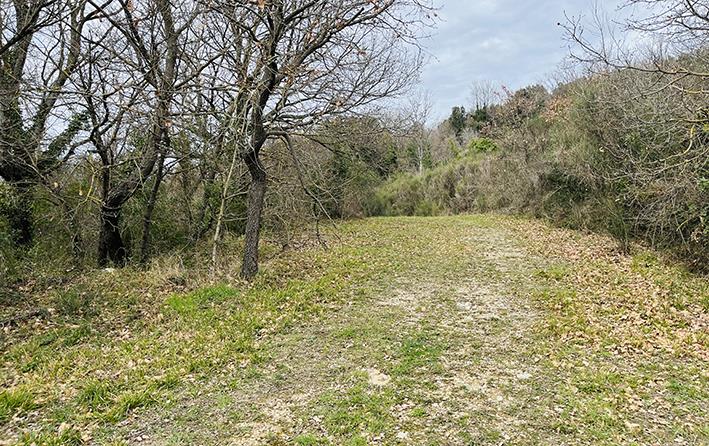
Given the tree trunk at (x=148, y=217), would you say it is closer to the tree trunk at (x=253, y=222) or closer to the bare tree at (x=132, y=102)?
the bare tree at (x=132, y=102)

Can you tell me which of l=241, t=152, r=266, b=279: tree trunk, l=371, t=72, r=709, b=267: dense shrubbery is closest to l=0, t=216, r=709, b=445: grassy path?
l=241, t=152, r=266, b=279: tree trunk

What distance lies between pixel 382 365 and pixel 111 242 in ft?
26.0

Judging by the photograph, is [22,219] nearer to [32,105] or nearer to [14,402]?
[32,105]

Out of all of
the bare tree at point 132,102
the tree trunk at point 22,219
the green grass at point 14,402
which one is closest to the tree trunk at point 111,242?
the bare tree at point 132,102

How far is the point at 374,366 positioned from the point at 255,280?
372 cm

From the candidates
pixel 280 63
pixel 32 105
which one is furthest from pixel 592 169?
pixel 32 105

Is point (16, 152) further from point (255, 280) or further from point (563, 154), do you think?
point (563, 154)

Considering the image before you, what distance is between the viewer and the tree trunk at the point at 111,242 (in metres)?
9.55

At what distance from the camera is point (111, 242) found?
9875mm

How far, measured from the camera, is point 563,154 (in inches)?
543

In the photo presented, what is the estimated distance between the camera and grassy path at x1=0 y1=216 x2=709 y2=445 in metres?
3.44

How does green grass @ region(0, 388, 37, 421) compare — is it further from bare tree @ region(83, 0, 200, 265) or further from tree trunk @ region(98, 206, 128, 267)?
tree trunk @ region(98, 206, 128, 267)

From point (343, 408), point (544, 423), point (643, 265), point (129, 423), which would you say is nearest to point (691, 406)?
point (544, 423)

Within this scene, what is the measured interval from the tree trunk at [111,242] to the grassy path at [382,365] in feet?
6.13
